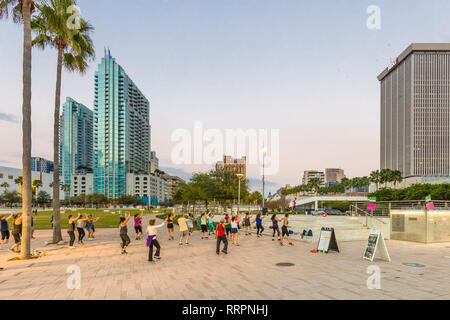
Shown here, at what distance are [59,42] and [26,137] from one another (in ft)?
25.1

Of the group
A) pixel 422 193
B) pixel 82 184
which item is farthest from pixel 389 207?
pixel 82 184

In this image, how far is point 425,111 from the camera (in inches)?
6176

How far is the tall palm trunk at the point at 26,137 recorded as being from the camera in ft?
40.7

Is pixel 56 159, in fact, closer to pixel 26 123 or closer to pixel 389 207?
pixel 26 123

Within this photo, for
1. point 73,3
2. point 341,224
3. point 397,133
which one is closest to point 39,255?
point 73,3

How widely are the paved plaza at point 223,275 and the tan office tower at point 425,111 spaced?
168 metres

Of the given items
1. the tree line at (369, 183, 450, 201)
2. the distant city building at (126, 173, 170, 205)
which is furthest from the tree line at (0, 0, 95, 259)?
the distant city building at (126, 173, 170, 205)

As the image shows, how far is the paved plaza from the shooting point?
7539 mm

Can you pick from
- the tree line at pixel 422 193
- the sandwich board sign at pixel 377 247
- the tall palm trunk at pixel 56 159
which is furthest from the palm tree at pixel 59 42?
the tree line at pixel 422 193

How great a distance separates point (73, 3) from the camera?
15.2 m

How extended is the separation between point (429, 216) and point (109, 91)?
18350 centimetres

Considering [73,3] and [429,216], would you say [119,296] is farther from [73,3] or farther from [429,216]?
[429,216]

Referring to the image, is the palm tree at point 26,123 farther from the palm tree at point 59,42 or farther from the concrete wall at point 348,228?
the concrete wall at point 348,228

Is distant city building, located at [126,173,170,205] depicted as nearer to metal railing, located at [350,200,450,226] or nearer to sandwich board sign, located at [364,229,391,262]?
metal railing, located at [350,200,450,226]
